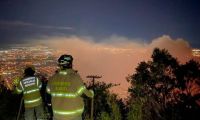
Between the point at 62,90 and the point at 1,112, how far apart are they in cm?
810

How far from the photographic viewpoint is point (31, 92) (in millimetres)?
10820

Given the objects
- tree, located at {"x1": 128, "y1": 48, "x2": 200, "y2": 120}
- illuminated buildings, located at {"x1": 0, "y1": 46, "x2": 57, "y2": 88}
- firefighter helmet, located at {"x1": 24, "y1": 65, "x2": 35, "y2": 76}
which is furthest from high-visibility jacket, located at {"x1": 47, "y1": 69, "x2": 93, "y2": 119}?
tree, located at {"x1": 128, "y1": 48, "x2": 200, "y2": 120}

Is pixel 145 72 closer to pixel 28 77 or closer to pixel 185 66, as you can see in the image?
pixel 185 66

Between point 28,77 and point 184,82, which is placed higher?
point 28,77

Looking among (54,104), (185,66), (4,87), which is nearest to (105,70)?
(185,66)

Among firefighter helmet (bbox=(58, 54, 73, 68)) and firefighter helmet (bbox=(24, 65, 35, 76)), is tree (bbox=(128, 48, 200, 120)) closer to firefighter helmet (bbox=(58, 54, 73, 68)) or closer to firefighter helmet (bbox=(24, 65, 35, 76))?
firefighter helmet (bbox=(24, 65, 35, 76))

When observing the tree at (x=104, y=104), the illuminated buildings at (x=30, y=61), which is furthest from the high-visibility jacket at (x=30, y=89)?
the tree at (x=104, y=104)

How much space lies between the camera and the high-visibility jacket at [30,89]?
35.0ft

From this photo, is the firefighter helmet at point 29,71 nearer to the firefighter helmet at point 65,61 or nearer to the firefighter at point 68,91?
the firefighter at point 68,91

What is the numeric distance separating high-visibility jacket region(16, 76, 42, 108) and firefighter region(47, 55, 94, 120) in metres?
3.31

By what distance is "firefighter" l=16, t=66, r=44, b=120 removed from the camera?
10688 millimetres

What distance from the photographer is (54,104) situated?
761cm

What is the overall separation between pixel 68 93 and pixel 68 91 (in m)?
0.04

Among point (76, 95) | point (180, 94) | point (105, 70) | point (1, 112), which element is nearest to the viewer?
point (76, 95)
